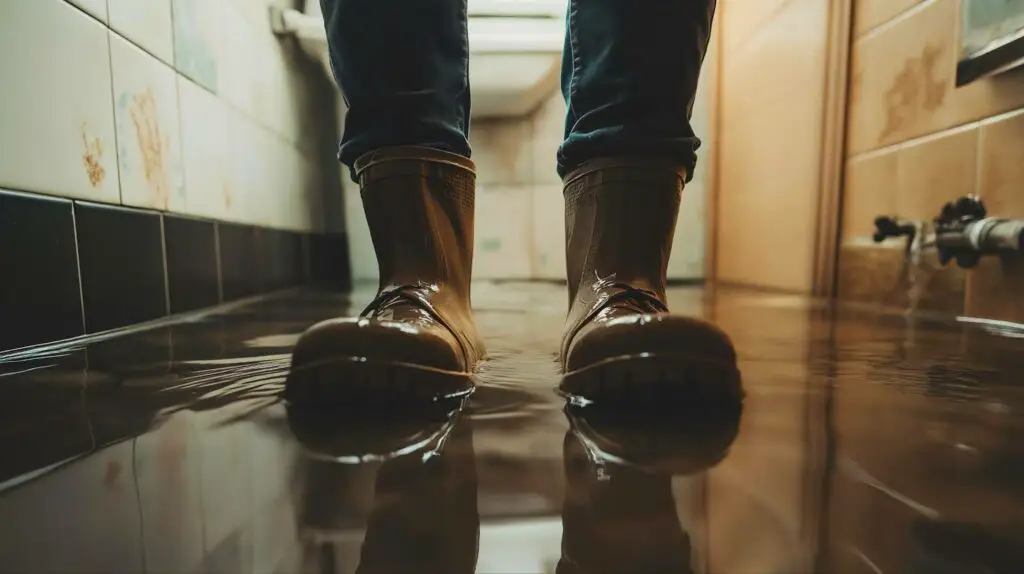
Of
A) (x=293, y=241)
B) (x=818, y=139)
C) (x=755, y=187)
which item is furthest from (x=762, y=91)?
(x=293, y=241)

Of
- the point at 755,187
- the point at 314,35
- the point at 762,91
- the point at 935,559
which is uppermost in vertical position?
the point at 314,35

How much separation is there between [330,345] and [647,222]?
0.26 metres

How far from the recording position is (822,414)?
0.42m

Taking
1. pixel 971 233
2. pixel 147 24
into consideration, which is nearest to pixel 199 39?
pixel 147 24

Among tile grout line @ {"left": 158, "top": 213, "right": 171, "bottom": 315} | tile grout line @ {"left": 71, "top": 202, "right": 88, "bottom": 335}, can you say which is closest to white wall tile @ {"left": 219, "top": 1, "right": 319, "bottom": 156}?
tile grout line @ {"left": 158, "top": 213, "right": 171, "bottom": 315}

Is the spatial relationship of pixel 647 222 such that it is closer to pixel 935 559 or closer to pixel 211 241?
pixel 935 559

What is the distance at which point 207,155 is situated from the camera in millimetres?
1016

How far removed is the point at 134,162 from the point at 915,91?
3.73ft

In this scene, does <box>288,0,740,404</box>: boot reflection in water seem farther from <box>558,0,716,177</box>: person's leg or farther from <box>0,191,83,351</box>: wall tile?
<box>0,191,83,351</box>: wall tile

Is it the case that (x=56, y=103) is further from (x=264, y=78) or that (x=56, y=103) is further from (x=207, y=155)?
(x=264, y=78)

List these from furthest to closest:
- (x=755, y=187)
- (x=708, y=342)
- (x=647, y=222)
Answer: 1. (x=755, y=187)
2. (x=647, y=222)
3. (x=708, y=342)

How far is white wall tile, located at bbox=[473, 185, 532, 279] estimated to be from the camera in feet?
6.11

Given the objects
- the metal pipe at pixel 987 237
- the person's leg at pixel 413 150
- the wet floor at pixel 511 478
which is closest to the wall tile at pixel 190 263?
the wet floor at pixel 511 478

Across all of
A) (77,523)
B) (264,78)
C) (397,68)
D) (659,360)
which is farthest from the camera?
(264,78)
